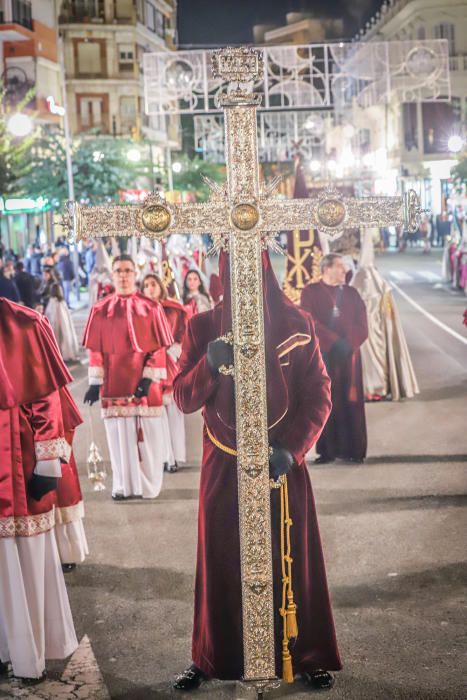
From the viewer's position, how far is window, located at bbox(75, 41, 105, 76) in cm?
7200

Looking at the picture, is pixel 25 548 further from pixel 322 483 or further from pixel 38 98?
pixel 38 98

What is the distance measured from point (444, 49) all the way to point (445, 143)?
33629mm

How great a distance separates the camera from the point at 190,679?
5523mm

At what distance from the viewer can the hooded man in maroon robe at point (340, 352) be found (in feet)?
35.7

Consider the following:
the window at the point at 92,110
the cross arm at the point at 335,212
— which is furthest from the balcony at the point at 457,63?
the cross arm at the point at 335,212

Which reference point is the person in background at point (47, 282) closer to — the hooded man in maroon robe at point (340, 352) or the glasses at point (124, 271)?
the hooded man in maroon robe at point (340, 352)

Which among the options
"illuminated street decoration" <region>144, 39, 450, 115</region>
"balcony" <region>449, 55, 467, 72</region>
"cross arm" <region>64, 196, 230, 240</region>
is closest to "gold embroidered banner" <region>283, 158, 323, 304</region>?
"cross arm" <region>64, 196, 230, 240</region>

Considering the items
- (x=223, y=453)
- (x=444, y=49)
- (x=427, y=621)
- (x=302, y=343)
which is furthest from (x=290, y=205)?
(x=444, y=49)

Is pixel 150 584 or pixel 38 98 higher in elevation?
pixel 38 98

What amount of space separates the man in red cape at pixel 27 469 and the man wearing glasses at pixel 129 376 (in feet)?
11.8

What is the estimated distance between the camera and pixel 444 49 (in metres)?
30.2

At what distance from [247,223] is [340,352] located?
605 centimetres

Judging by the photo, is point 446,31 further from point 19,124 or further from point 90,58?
point 19,124

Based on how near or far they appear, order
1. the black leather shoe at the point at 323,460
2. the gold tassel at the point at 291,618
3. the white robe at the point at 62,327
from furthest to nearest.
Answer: the white robe at the point at 62,327 < the black leather shoe at the point at 323,460 < the gold tassel at the point at 291,618
